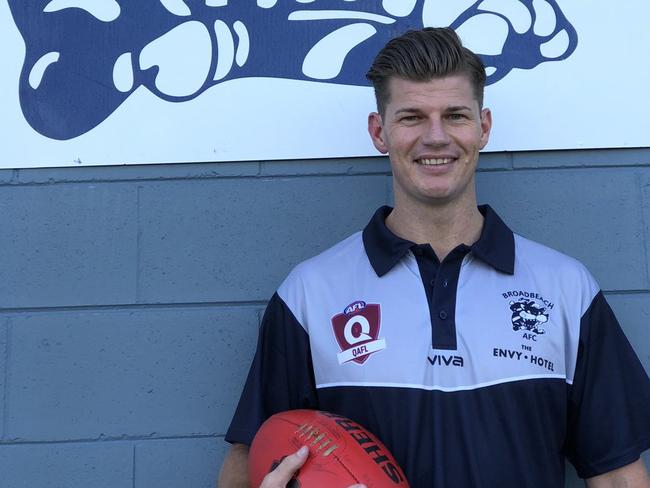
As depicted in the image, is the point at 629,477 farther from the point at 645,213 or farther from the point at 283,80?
the point at 283,80

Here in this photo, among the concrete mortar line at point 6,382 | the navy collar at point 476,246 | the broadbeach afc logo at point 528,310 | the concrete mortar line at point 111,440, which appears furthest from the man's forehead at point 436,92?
the concrete mortar line at point 6,382

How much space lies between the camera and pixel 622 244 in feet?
5.78

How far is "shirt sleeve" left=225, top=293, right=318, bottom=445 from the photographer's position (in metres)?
1.50

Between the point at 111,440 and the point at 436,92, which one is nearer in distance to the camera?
the point at 436,92

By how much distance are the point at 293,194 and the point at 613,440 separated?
847 millimetres

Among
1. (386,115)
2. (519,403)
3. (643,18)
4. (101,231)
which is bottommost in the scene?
(519,403)

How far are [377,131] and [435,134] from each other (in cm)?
16

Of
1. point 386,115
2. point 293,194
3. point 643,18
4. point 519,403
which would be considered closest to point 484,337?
point 519,403

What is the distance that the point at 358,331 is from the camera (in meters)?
1.47

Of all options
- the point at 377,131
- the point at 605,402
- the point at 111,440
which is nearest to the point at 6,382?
the point at 111,440

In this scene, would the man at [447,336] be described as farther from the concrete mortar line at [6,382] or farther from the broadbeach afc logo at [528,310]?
the concrete mortar line at [6,382]

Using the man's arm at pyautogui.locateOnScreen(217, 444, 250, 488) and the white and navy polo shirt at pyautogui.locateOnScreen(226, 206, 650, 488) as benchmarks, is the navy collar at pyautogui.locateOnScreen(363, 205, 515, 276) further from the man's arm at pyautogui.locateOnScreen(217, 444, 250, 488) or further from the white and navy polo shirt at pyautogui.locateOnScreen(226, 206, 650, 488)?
the man's arm at pyautogui.locateOnScreen(217, 444, 250, 488)

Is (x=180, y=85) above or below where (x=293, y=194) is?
above

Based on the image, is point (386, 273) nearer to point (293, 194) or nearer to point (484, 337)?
point (484, 337)
